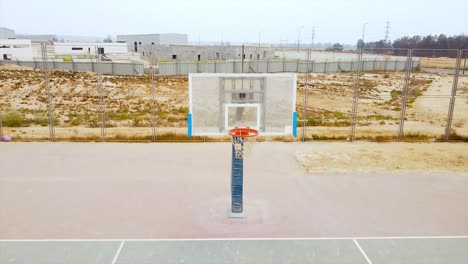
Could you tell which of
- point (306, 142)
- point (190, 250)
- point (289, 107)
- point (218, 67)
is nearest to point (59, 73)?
point (218, 67)

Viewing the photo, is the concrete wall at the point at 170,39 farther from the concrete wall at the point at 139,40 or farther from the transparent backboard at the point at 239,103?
the transparent backboard at the point at 239,103

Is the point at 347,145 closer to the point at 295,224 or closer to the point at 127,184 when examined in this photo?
the point at 295,224

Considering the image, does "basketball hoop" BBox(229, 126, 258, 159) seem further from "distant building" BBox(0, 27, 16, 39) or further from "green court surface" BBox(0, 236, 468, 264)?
"distant building" BBox(0, 27, 16, 39)

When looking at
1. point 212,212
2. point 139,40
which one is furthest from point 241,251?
point 139,40

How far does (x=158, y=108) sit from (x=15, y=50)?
33.3m

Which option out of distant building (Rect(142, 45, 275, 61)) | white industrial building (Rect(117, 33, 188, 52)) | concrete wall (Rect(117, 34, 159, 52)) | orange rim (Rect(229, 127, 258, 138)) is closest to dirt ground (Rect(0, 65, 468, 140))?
orange rim (Rect(229, 127, 258, 138))

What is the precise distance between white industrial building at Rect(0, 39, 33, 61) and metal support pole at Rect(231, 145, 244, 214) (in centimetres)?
4448

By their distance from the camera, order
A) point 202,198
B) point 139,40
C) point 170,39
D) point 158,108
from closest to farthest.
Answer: point 202,198, point 158,108, point 170,39, point 139,40

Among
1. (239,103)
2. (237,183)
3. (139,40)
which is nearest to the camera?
(237,183)

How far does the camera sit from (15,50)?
45.3 metres

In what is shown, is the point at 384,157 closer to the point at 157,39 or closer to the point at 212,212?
the point at 212,212

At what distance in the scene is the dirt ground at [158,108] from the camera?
16.0m

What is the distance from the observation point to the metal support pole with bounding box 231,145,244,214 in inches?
293

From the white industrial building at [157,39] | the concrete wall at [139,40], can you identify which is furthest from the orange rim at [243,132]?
the concrete wall at [139,40]
